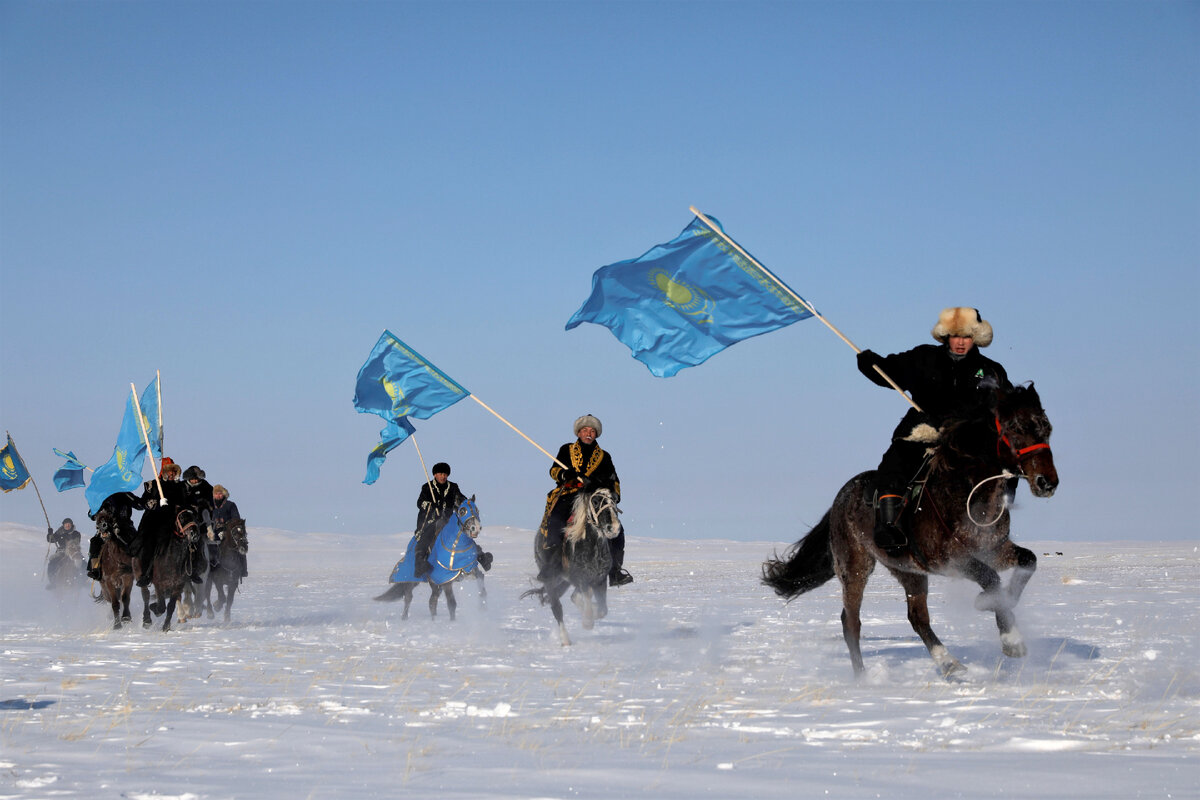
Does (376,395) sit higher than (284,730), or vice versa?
(376,395)

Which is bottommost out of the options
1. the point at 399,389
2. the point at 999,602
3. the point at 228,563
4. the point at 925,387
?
the point at 228,563

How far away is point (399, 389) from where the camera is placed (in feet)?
53.0

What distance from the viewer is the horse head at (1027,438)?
7.45 meters

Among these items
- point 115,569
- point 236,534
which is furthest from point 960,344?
point 236,534

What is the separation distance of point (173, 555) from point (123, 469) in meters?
1.30

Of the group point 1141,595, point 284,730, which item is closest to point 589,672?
point 284,730

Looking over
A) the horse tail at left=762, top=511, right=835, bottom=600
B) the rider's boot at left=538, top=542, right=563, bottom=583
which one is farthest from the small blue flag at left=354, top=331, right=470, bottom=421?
the horse tail at left=762, top=511, right=835, bottom=600

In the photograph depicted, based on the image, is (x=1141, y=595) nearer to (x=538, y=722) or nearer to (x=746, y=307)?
(x=746, y=307)

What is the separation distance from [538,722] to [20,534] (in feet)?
215

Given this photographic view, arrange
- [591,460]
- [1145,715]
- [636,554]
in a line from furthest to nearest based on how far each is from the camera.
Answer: [636,554] < [591,460] < [1145,715]

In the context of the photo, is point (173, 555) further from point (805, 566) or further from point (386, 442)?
point (805, 566)

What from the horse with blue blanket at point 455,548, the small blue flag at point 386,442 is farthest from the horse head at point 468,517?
the small blue flag at point 386,442

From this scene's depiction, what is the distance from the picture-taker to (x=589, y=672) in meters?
9.76

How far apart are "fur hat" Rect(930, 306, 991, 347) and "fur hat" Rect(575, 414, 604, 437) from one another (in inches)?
212
